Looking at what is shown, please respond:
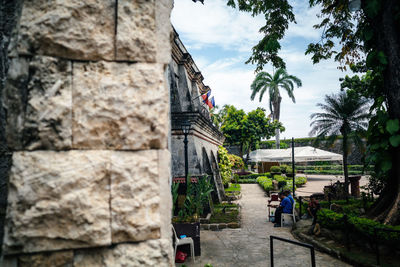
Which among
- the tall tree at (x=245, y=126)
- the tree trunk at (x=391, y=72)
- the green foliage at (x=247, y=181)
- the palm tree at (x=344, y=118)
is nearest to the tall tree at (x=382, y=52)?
the tree trunk at (x=391, y=72)

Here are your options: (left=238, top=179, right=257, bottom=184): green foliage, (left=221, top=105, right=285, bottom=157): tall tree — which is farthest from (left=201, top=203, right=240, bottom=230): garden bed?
(left=221, top=105, right=285, bottom=157): tall tree

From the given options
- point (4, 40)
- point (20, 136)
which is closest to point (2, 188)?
point (20, 136)

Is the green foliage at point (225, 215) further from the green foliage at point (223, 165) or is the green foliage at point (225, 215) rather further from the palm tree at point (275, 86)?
the palm tree at point (275, 86)

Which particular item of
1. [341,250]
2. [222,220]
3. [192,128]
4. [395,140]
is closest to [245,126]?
[192,128]

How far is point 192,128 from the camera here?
362 inches

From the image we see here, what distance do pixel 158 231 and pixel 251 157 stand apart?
69.1 ft

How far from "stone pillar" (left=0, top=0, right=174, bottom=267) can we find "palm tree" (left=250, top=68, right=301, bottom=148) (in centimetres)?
2940

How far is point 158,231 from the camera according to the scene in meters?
1.22

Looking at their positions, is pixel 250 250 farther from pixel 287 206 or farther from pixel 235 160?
pixel 235 160

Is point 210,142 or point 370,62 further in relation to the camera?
point 210,142

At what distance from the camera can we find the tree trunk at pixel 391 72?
472cm

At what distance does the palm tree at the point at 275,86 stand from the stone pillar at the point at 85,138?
29.4m

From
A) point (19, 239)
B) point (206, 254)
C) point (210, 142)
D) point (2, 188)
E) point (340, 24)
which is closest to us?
point (19, 239)

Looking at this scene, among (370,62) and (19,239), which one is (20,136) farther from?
(370,62)
